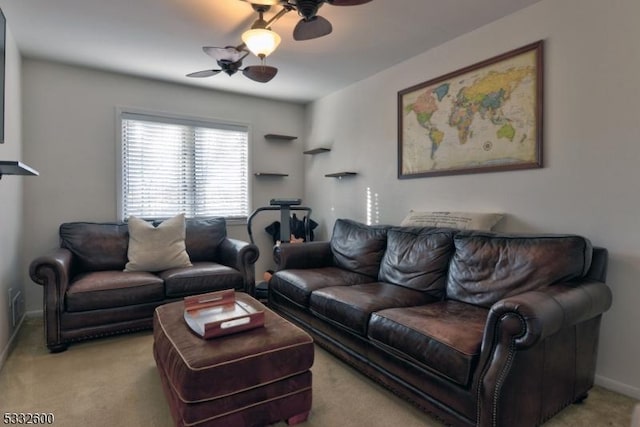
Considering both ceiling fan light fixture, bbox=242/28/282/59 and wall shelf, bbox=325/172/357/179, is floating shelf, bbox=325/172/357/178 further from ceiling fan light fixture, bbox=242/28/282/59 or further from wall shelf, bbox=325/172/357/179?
ceiling fan light fixture, bbox=242/28/282/59

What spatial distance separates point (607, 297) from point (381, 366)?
1291 mm

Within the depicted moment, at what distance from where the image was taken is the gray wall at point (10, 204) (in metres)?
2.56

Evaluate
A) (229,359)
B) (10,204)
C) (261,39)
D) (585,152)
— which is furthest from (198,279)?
(585,152)

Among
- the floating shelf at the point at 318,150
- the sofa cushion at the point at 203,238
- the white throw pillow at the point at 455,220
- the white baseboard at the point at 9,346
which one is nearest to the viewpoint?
the white baseboard at the point at 9,346

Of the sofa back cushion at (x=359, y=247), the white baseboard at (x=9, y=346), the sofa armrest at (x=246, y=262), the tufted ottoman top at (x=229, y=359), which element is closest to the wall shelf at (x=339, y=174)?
the sofa back cushion at (x=359, y=247)

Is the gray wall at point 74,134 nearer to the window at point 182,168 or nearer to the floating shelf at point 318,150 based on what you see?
the window at point 182,168

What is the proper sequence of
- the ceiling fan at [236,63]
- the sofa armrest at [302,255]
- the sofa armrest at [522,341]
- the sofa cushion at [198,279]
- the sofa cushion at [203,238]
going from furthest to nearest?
the sofa cushion at [203,238], the sofa armrest at [302,255], the sofa cushion at [198,279], the ceiling fan at [236,63], the sofa armrest at [522,341]

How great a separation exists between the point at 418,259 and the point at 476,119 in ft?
3.94

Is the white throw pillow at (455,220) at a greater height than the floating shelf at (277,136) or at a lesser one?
lesser

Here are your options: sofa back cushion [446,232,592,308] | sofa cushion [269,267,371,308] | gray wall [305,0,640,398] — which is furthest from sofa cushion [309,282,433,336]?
gray wall [305,0,640,398]

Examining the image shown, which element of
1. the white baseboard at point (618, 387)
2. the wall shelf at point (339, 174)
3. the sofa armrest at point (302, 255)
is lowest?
the white baseboard at point (618, 387)

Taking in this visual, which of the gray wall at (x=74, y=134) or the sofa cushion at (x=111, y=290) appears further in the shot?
the gray wall at (x=74, y=134)

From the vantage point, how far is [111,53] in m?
3.24

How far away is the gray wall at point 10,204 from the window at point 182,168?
0.88 metres
